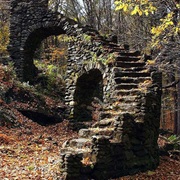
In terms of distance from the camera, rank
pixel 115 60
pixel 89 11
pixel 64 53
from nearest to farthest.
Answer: pixel 115 60
pixel 89 11
pixel 64 53

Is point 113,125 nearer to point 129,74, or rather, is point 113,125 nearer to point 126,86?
point 126,86

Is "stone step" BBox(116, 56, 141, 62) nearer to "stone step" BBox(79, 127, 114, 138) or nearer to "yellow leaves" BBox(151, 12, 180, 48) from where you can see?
"yellow leaves" BBox(151, 12, 180, 48)

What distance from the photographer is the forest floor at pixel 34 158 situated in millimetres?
7172

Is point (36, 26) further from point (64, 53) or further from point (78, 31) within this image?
point (64, 53)

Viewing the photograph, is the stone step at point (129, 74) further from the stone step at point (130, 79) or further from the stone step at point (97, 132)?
the stone step at point (97, 132)

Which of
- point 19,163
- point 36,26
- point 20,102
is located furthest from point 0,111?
point 36,26

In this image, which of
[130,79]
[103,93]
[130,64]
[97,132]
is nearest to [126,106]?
[97,132]

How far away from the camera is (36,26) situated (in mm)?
15961

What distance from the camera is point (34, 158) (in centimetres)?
852

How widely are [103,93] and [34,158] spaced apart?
4206 mm

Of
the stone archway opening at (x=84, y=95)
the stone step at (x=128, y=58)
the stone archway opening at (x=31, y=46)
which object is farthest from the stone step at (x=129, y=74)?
the stone archway opening at (x=31, y=46)

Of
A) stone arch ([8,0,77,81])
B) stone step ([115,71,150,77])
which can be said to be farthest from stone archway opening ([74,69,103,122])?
stone arch ([8,0,77,81])

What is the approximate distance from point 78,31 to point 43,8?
302cm

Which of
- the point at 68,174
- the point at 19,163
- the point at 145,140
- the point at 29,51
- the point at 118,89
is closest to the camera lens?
the point at 68,174
